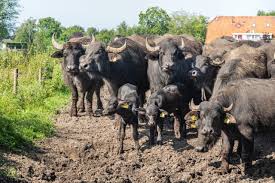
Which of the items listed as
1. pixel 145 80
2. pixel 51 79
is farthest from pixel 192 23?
pixel 145 80

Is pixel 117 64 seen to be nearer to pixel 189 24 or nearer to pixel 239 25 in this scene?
pixel 239 25

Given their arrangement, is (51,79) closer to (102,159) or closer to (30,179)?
(102,159)

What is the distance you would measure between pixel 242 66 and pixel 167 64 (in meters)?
1.64

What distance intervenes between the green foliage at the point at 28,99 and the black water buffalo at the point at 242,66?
3.97 m

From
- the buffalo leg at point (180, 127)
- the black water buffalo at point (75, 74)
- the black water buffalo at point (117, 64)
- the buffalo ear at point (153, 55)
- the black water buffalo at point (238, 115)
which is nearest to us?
the black water buffalo at point (238, 115)

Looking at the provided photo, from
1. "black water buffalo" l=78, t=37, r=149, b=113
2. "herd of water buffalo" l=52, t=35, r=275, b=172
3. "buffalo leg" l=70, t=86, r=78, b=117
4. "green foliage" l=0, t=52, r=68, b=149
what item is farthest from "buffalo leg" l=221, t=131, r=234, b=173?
"buffalo leg" l=70, t=86, r=78, b=117

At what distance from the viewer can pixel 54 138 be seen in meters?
12.3

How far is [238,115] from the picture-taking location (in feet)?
31.6

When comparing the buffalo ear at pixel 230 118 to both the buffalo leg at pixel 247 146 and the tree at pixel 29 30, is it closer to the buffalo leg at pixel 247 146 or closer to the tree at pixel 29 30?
the buffalo leg at pixel 247 146

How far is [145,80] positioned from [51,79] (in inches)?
339

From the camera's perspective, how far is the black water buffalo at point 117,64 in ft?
43.5

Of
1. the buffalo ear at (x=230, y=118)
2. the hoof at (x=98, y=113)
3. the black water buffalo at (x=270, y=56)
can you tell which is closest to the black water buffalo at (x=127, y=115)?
the buffalo ear at (x=230, y=118)

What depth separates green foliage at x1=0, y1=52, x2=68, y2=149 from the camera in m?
11.0

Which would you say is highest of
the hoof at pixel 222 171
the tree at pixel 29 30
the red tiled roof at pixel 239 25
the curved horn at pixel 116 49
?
the red tiled roof at pixel 239 25
